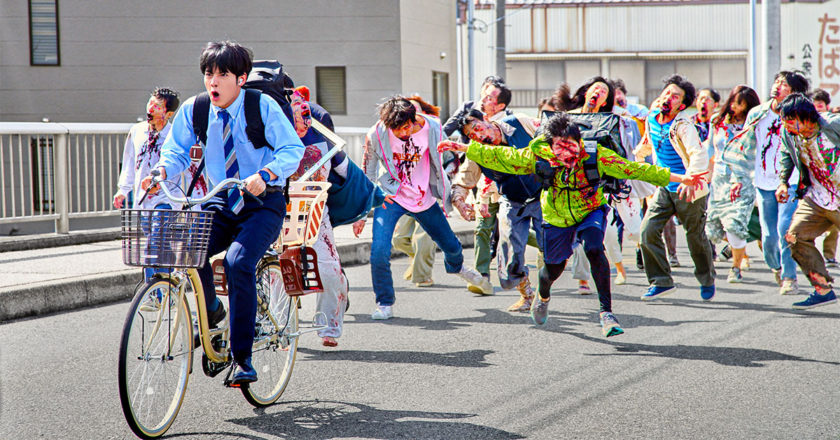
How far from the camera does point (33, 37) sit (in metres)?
21.6

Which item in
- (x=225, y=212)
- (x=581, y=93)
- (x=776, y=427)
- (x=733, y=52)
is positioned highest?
(x=733, y=52)

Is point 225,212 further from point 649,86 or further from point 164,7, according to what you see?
point 649,86

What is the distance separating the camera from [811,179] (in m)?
8.16

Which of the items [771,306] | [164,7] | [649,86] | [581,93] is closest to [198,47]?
[164,7]

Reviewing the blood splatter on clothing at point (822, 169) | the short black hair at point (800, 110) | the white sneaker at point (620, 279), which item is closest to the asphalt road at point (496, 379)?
the blood splatter on clothing at point (822, 169)

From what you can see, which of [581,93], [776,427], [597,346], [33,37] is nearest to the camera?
[776,427]

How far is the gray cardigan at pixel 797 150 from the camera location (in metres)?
7.93

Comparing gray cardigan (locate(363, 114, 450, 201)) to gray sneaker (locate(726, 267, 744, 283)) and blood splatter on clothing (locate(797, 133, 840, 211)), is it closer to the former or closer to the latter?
blood splatter on clothing (locate(797, 133, 840, 211))

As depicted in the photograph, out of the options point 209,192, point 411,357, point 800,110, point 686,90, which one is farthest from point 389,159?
point 209,192

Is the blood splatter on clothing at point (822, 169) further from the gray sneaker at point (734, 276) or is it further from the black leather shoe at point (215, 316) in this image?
the black leather shoe at point (215, 316)

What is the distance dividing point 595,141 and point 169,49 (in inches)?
643

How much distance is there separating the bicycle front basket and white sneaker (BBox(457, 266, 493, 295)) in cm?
464

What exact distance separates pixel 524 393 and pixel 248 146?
197cm

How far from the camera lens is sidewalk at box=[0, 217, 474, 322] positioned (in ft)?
27.2
